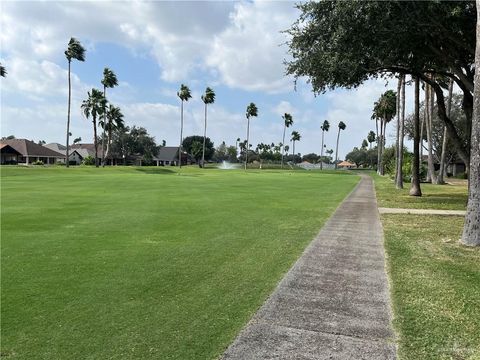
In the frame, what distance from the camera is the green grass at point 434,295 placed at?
4.93m

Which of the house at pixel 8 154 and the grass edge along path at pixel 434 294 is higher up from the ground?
the house at pixel 8 154

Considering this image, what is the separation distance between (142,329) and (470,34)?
18.1 m

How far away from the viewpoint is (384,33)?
17.5 m

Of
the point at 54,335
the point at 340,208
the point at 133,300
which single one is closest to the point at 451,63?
the point at 340,208

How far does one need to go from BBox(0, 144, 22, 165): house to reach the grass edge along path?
283ft

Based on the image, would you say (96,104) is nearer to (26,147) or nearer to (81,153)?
(26,147)

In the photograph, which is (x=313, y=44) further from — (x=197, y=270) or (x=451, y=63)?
(x=197, y=270)

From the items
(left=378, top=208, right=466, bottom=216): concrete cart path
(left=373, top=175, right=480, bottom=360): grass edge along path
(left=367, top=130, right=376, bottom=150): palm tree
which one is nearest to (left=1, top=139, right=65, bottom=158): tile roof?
(left=378, top=208, right=466, bottom=216): concrete cart path

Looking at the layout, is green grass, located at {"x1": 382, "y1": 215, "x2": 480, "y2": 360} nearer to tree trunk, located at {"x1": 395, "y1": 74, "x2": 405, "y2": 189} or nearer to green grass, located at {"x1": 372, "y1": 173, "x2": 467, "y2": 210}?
green grass, located at {"x1": 372, "y1": 173, "x2": 467, "y2": 210}

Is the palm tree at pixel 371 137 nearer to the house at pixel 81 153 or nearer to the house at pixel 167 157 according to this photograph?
the house at pixel 167 157

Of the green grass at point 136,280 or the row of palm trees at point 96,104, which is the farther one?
the row of palm trees at point 96,104

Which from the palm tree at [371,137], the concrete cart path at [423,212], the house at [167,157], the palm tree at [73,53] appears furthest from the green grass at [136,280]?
the palm tree at [371,137]

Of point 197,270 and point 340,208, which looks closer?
point 197,270

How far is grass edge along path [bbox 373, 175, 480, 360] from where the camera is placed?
4.94 m
